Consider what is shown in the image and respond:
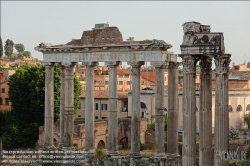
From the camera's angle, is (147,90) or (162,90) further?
(147,90)

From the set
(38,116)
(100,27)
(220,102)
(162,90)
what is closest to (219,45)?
(220,102)

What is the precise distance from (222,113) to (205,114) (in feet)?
3.91

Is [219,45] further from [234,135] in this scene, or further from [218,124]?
[234,135]

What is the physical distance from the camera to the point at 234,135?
2819cm

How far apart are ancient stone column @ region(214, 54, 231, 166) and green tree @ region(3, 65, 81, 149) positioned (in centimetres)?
2516

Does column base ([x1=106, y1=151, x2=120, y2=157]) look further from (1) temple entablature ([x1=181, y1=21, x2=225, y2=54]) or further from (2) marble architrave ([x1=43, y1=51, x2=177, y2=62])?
(1) temple entablature ([x1=181, y1=21, x2=225, y2=54])

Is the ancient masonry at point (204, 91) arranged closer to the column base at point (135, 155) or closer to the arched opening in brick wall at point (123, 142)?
the column base at point (135, 155)

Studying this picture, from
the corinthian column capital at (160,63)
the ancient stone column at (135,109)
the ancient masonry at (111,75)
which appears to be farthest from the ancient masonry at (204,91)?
the ancient stone column at (135,109)

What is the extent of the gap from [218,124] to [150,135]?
70.3 feet

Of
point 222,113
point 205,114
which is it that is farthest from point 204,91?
point 222,113

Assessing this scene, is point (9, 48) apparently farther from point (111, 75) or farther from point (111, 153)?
point (111, 153)

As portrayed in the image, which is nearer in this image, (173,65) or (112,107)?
(173,65)

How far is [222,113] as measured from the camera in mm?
15156

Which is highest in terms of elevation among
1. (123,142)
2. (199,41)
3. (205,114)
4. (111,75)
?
(199,41)
